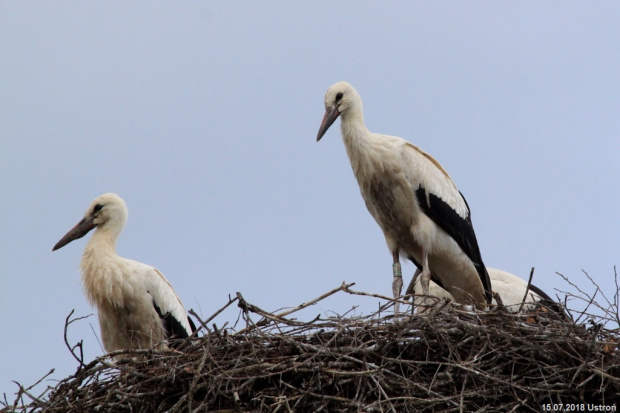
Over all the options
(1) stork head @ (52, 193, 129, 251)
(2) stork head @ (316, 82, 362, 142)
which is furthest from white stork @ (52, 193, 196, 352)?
(2) stork head @ (316, 82, 362, 142)

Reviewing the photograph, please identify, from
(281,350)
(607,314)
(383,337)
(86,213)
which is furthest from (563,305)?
(86,213)

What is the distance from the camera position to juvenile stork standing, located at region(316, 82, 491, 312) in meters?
6.95

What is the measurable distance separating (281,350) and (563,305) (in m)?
1.48

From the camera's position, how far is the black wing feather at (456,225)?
7004mm

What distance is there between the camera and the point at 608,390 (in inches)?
211

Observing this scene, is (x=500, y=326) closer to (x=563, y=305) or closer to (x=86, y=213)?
(x=563, y=305)

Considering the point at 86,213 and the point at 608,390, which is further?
the point at 86,213

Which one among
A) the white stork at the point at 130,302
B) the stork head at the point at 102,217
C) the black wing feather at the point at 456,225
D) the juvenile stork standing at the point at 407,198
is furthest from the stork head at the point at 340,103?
the stork head at the point at 102,217

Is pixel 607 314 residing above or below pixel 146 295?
below

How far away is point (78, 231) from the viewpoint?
792cm

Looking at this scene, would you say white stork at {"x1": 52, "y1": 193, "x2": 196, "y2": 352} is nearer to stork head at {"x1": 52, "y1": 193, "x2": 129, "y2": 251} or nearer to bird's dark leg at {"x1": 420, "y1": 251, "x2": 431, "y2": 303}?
stork head at {"x1": 52, "y1": 193, "x2": 129, "y2": 251}

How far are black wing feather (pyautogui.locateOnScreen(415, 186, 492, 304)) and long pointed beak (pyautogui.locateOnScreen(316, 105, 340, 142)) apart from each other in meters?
0.71

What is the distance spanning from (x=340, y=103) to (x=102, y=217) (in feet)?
6.66

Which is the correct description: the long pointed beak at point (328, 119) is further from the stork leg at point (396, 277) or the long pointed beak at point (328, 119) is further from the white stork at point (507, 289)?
the white stork at point (507, 289)
